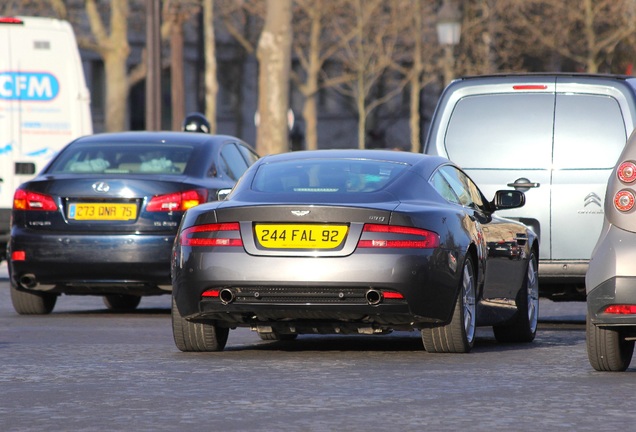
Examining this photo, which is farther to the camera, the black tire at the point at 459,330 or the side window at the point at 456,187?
the side window at the point at 456,187

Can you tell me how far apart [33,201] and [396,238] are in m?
4.55

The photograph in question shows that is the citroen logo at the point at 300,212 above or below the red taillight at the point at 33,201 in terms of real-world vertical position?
above

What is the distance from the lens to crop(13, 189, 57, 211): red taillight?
1373cm

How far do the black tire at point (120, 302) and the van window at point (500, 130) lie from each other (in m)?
3.80

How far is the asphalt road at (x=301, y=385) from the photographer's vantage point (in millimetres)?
7441

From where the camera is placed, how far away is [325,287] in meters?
9.98

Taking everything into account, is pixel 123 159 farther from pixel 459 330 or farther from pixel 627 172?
pixel 627 172

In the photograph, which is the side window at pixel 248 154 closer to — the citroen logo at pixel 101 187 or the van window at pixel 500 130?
the citroen logo at pixel 101 187

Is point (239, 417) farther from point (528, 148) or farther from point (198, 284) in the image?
point (528, 148)

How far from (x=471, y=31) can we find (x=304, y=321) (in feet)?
119

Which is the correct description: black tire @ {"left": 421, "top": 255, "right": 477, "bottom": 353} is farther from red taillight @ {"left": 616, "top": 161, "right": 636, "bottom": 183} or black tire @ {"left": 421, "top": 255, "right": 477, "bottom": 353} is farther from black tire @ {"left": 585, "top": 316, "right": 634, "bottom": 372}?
red taillight @ {"left": 616, "top": 161, "right": 636, "bottom": 183}

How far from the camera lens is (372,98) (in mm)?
70438

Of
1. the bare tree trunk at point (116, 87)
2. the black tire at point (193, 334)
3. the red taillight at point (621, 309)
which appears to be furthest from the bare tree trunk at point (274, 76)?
the red taillight at point (621, 309)

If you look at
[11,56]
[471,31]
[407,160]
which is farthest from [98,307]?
[471,31]
